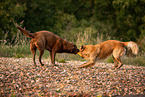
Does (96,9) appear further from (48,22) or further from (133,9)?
(48,22)

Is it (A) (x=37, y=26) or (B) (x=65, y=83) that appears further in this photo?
(A) (x=37, y=26)

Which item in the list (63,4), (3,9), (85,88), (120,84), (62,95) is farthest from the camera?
(63,4)

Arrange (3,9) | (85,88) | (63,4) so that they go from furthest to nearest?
1. (63,4)
2. (3,9)
3. (85,88)

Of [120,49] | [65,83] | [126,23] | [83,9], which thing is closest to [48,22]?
[83,9]

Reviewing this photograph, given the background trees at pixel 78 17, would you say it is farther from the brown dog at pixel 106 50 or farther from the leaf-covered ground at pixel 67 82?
the leaf-covered ground at pixel 67 82

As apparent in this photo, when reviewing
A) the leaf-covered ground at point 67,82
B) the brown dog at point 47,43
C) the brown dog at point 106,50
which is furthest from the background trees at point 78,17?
the leaf-covered ground at point 67,82

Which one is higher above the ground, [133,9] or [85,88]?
[133,9]

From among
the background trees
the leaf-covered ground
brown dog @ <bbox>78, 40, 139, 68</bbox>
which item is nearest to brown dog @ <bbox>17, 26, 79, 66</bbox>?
brown dog @ <bbox>78, 40, 139, 68</bbox>

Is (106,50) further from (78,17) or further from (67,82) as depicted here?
(78,17)

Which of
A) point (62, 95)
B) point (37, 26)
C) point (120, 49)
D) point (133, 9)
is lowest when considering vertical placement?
point (62, 95)

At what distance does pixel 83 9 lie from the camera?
66.5ft

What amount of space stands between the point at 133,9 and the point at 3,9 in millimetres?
11266

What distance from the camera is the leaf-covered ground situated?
15.1ft

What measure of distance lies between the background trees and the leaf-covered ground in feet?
31.2
